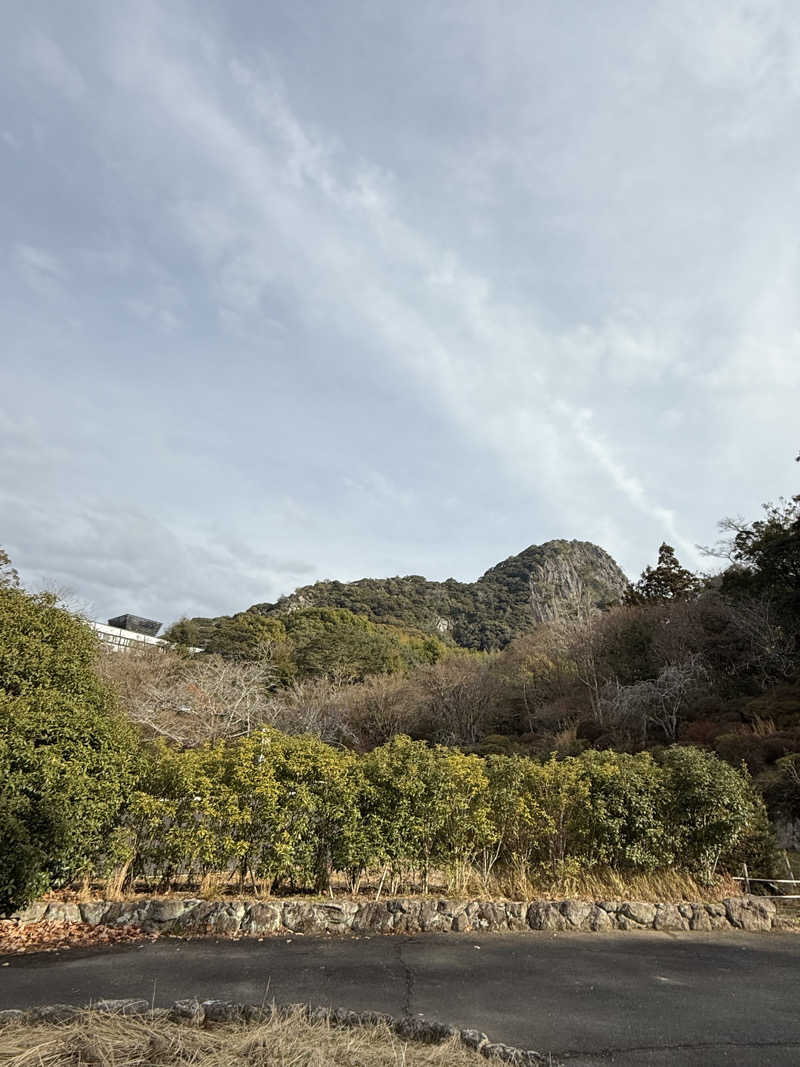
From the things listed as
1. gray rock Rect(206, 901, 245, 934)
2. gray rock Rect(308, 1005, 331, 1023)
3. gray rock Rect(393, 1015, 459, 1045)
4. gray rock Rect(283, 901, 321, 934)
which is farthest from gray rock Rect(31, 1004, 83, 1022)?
gray rock Rect(283, 901, 321, 934)

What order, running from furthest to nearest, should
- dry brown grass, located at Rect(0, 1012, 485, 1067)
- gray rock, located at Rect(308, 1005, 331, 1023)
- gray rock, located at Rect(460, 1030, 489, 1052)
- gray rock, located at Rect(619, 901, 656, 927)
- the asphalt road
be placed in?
gray rock, located at Rect(619, 901, 656, 927) < the asphalt road < gray rock, located at Rect(308, 1005, 331, 1023) < gray rock, located at Rect(460, 1030, 489, 1052) < dry brown grass, located at Rect(0, 1012, 485, 1067)

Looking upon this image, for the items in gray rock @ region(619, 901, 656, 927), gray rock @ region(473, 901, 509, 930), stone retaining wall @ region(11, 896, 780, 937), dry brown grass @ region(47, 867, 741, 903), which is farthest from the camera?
dry brown grass @ region(47, 867, 741, 903)

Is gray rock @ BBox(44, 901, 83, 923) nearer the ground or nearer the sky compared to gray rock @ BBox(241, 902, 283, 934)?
nearer the ground

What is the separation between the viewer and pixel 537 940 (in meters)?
5.93

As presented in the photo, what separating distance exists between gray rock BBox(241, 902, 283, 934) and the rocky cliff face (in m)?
37.2

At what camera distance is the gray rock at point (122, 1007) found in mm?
3278

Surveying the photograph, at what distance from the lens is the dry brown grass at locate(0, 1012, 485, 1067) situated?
103 inches

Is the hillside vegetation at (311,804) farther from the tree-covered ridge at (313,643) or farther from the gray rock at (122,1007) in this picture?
the tree-covered ridge at (313,643)

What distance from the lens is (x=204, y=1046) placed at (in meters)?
2.79

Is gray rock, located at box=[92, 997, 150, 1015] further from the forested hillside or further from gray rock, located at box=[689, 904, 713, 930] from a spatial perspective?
the forested hillside

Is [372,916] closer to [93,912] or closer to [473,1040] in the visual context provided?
[93,912]

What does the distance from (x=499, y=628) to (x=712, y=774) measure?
44.0m

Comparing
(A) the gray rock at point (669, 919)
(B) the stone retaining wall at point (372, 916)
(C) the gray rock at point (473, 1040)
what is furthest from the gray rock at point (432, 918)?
(C) the gray rock at point (473, 1040)

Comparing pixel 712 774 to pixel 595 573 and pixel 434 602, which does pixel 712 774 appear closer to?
pixel 434 602
